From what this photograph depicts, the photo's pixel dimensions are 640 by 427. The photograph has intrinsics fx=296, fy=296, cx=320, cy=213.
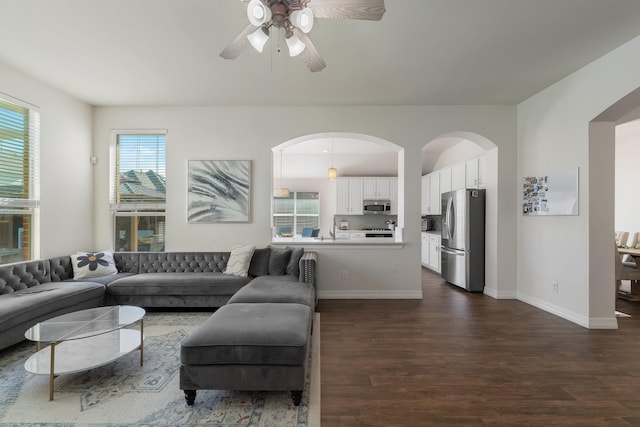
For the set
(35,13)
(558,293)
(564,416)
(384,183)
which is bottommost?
(564,416)

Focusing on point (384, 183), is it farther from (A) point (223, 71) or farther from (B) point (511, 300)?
(A) point (223, 71)

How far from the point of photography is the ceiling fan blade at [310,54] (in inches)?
81.2

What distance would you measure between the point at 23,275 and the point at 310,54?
390 cm

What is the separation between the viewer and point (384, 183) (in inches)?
322

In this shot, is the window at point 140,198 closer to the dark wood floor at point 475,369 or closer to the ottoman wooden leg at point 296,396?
the dark wood floor at point 475,369

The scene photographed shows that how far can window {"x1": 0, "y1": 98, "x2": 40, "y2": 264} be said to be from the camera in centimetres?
333

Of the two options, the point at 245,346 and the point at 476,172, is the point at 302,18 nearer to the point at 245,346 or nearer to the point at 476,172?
the point at 245,346

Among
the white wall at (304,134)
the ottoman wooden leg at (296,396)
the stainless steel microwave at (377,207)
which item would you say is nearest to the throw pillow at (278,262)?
the white wall at (304,134)

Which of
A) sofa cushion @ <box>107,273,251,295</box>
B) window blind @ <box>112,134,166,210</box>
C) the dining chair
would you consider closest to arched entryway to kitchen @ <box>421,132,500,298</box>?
the dining chair

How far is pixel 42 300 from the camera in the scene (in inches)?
112

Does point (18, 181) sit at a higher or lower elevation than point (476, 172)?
lower

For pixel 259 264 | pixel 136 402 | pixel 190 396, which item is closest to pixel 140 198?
pixel 259 264

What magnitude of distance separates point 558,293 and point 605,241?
31.9 inches

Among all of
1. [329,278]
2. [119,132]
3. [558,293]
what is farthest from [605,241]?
[119,132]
